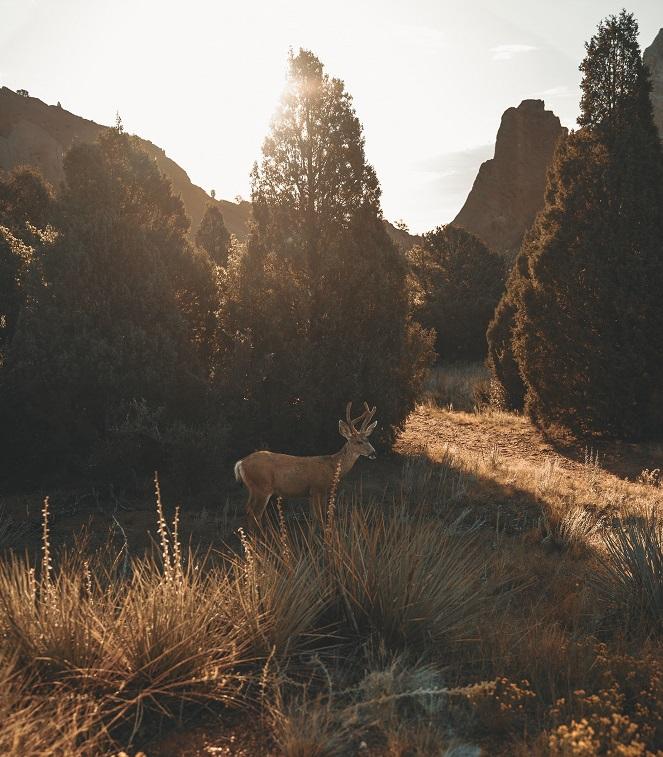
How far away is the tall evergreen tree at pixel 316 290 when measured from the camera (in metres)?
10.5

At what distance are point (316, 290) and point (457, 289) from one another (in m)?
19.6

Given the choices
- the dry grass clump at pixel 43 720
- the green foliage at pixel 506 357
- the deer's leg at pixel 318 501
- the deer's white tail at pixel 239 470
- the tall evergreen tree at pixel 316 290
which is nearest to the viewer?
the dry grass clump at pixel 43 720

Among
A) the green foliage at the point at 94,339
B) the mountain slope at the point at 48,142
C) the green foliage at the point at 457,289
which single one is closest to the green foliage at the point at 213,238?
the green foliage at the point at 457,289

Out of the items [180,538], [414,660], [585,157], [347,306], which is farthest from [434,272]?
[414,660]

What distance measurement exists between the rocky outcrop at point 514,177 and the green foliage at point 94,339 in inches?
2055

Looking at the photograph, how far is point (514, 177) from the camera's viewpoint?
60625mm

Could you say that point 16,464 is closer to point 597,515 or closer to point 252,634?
point 252,634

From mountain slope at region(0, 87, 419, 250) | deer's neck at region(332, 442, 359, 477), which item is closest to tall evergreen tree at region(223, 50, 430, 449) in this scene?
deer's neck at region(332, 442, 359, 477)

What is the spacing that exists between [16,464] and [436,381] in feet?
50.5

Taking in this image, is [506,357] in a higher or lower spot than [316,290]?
lower

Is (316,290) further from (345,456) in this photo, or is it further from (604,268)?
(604,268)

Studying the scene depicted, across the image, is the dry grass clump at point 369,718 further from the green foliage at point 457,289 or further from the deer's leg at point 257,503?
the green foliage at point 457,289

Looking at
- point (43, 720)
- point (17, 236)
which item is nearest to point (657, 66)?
point (17, 236)

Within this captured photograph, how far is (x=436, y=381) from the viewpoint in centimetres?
2241
